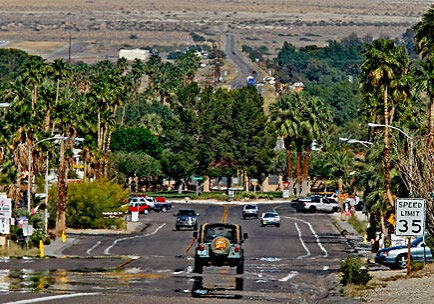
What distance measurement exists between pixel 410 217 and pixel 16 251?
32.6m

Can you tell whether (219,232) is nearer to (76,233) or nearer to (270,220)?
(76,233)

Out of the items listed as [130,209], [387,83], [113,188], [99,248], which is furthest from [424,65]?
[130,209]

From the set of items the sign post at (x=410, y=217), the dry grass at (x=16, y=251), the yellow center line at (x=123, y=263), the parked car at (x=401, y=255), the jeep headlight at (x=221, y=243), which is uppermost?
the sign post at (x=410, y=217)

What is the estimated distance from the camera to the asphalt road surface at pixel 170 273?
147ft

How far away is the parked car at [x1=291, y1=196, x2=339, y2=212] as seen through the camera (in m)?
133

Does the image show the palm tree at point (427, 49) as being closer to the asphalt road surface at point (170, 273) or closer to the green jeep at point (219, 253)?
the asphalt road surface at point (170, 273)

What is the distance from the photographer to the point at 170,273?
57.6 m

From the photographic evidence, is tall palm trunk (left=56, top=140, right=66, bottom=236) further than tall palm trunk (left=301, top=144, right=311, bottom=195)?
No

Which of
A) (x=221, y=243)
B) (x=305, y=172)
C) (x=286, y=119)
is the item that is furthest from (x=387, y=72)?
(x=305, y=172)

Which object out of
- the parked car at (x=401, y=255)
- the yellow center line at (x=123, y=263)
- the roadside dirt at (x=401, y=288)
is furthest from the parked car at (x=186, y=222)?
the roadside dirt at (x=401, y=288)

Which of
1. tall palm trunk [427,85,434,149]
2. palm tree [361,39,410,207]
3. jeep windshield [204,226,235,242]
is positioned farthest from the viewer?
palm tree [361,39,410,207]

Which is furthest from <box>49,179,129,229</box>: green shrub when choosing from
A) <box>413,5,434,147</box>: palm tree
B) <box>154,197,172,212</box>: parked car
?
<box>413,5,434,147</box>: palm tree

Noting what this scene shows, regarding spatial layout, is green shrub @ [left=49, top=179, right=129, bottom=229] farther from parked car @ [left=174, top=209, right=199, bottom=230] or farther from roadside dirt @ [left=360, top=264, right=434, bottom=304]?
roadside dirt @ [left=360, top=264, right=434, bottom=304]

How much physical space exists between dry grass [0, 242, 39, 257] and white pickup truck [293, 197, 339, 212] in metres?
56.0
